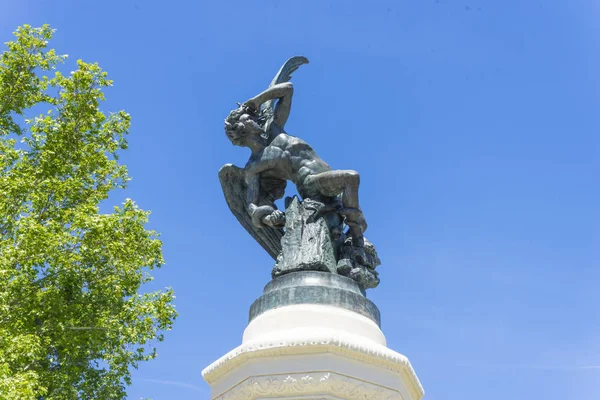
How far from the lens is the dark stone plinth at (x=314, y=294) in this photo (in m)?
5.54

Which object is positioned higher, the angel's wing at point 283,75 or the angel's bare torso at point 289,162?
the angel's wing at point 283,75

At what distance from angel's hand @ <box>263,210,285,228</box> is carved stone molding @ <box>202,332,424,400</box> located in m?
1.43

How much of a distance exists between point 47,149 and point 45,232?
2368 mm

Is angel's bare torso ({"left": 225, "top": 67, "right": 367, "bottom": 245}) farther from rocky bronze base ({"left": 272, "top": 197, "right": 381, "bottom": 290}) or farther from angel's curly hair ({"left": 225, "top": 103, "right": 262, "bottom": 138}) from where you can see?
rocky bronze base ({"left": 272, "top": 197, "right": 381, "bottom": 290})

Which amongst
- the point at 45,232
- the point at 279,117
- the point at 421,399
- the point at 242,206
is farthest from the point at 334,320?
the point at 45,232

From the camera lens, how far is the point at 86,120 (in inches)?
547

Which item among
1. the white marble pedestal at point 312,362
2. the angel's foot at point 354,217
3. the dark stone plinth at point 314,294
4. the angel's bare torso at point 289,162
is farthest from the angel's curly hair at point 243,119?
the white marble pedestal at point 312,362

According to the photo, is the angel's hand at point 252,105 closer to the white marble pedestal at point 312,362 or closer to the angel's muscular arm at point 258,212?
the angel's muscular arm at point 258,212

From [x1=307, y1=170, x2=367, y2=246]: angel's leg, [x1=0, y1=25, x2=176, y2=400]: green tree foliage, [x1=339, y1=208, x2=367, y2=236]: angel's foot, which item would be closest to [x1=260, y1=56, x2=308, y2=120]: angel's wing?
[x1=307, y1=170, x2=367, y2=246]: angel's leg

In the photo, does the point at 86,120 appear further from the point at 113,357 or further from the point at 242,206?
the point at 242,206

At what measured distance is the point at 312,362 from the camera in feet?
16.5

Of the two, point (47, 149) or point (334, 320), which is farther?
point (47, 149)

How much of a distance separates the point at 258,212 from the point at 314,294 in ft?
3.99

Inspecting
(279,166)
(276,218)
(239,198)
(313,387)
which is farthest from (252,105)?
(313,387)
